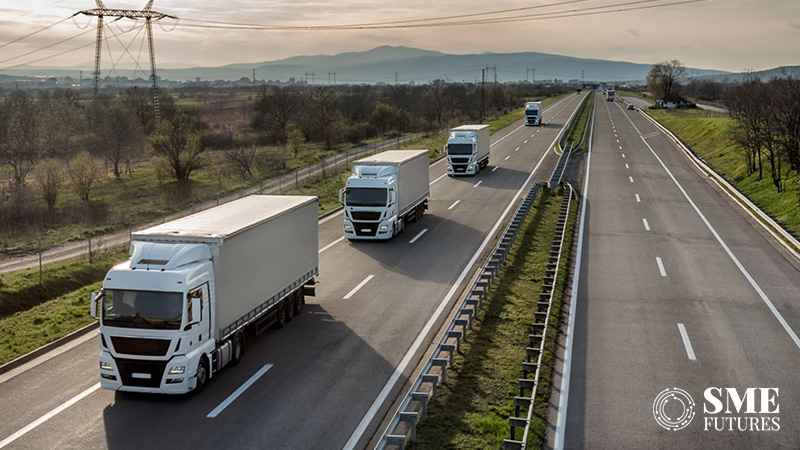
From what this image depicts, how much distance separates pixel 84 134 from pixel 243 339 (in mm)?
66759

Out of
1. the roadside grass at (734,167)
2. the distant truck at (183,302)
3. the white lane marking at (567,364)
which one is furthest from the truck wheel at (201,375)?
the roadside grass at (734,167)

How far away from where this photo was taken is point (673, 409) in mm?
13531

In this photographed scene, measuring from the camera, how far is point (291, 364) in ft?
52.5

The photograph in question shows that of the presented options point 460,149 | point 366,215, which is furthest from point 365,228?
point 460,149

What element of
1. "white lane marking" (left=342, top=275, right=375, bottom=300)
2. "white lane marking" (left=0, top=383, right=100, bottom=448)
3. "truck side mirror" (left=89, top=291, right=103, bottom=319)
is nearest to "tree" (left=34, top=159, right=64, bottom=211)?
"white lane marking" (left=342, top=275, right=375, bottom=300)

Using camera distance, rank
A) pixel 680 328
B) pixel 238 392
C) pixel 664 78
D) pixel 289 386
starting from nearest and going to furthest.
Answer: pixel 238 392 < pixel 289 386 < pixel 680 328 < pixel 664 78

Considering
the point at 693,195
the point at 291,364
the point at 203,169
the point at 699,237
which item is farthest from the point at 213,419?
the point at 203,169

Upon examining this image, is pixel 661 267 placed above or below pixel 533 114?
below

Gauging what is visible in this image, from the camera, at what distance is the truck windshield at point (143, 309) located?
1358 centimetres

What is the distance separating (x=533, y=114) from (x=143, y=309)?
262 feet

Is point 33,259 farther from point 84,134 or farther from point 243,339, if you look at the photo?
point 84,134

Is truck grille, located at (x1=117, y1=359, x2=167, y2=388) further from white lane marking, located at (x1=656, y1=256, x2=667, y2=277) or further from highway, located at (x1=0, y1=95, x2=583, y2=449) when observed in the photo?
white lane marking, located at (x1=656, y1=256, x2=667, y2=277)

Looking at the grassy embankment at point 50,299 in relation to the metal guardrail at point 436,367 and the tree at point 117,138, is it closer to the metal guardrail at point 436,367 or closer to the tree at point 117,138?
the metal guardrail at point 436,367

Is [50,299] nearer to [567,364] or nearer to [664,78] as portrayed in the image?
[567,364]
